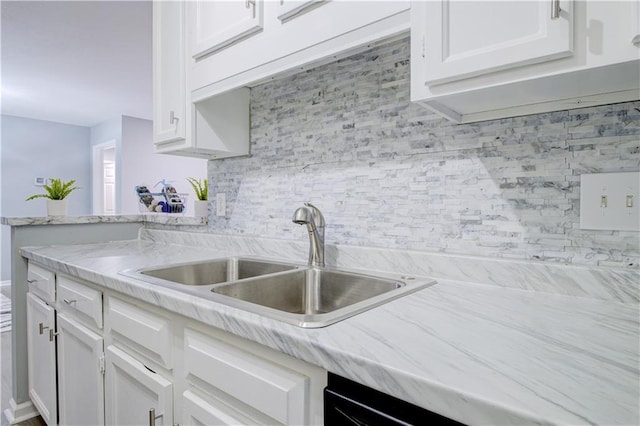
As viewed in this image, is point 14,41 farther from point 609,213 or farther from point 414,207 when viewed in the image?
point 609,213

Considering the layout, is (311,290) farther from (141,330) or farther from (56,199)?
(56,199)

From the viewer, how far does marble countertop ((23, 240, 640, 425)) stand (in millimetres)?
463

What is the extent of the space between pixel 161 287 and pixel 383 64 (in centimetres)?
103

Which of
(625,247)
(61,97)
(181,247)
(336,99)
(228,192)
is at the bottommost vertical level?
(181,247)

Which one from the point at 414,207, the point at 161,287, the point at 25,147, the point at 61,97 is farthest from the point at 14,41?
the point at 414,207

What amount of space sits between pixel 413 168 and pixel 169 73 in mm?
1201

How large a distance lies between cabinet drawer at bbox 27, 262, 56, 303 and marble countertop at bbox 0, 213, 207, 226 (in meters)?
0.22

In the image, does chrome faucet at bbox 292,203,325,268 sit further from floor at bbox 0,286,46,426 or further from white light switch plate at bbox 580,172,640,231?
floor at bbox 0,286,46,426

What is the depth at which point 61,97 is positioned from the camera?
14.7 feet

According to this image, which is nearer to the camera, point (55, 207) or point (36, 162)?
point (55, 207)

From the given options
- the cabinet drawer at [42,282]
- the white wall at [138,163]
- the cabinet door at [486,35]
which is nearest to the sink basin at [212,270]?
the cabinet drawer at [42,282]

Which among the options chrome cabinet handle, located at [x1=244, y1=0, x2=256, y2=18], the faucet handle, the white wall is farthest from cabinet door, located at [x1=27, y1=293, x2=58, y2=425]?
the white wall

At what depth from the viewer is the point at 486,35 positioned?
0.78 meters

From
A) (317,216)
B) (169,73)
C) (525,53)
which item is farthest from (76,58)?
(525,53)
